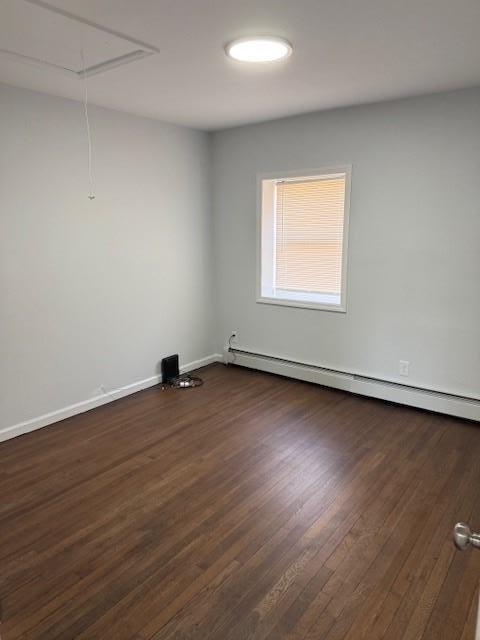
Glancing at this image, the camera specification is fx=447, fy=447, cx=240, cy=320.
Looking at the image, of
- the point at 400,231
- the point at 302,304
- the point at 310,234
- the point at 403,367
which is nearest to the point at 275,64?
the point at 400,231

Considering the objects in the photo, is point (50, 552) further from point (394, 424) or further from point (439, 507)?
point (394, 424)

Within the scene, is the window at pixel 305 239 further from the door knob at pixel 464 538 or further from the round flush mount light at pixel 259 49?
the door knob at pixel 464 538

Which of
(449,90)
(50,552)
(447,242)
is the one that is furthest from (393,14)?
(50,552)

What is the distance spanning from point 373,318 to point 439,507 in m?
1.82

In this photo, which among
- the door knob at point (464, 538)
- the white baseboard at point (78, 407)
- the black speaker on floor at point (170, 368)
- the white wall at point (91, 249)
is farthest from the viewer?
the black speaker on floor at point (170, 368)

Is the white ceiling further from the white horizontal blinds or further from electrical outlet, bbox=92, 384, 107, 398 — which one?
electrical outlet, bbox=92, 384, 107, 398

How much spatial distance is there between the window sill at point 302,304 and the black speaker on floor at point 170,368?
110 centimetres

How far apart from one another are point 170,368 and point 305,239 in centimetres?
191

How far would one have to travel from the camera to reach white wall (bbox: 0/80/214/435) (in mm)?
3287

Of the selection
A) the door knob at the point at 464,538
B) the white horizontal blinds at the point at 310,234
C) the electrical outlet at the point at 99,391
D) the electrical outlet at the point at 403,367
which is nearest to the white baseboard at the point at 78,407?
the electrical outlet at the point at 99,391

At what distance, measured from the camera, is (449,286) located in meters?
3.56

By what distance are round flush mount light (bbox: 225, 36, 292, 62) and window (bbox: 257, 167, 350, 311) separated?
1651 millimetres

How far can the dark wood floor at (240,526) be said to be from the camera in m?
1.85

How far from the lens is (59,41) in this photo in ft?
7.63
